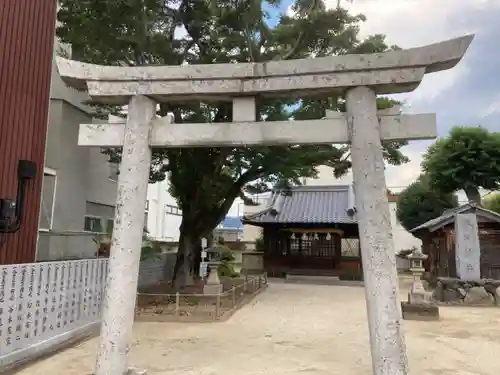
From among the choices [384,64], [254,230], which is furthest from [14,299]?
[254,230]

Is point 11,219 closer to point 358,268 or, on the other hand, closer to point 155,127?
point 155,127

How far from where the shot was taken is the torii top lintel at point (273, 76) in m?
5.37

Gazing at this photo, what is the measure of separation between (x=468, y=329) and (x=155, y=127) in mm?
8436

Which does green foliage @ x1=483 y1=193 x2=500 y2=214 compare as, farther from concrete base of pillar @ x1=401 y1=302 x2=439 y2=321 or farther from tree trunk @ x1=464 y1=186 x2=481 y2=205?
concrete base of pillar @ x1=401 y1=302 x2=439 y2=321

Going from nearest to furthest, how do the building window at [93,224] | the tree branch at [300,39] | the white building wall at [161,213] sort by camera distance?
the tree branch at [300,39]
the building window at [93,224]
the white building wall at [161,213]

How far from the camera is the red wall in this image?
7.38m

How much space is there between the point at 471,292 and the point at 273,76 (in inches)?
471

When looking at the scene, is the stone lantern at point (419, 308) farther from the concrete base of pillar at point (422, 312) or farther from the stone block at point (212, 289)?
the stone block at point (212, 289)

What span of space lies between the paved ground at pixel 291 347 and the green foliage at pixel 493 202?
19956mm

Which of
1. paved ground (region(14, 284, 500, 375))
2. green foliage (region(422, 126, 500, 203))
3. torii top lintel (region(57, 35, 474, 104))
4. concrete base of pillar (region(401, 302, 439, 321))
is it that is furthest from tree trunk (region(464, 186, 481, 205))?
torii top lintel (region(57, 35, 474, 104))

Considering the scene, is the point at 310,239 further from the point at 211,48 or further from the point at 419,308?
the point at 211,48

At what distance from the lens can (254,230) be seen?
41.7m

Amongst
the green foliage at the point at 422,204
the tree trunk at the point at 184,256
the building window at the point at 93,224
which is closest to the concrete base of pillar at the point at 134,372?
the tree trunk at the point at 184,256

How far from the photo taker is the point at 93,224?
1509cm
